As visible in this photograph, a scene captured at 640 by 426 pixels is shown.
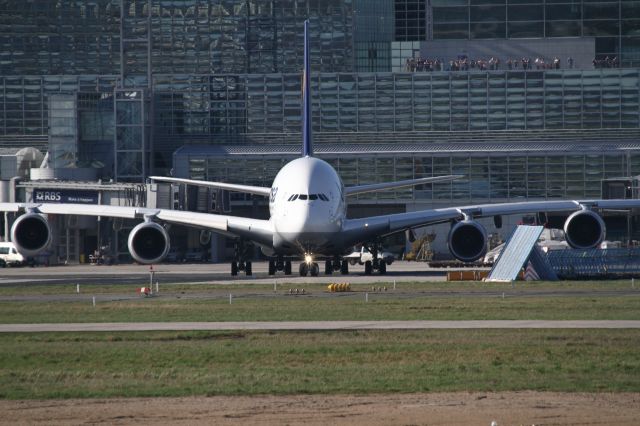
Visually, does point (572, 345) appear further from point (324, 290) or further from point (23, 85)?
point (23, 85)

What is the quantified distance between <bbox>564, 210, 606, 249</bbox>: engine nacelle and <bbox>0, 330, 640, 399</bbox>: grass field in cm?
2754

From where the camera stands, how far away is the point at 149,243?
5847 cm

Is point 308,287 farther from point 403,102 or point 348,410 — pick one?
point 403,102

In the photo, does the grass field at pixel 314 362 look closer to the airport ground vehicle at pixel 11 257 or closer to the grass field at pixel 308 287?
the grass field at pixel 308 287

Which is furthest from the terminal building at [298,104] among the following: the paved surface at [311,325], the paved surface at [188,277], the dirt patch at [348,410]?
the dirt patch at [348,410]

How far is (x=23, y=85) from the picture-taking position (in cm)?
10625


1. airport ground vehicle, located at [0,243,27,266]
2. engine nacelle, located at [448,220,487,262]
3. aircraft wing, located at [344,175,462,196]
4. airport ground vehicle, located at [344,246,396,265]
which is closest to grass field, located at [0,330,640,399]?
engine nacelle, located at [448,220,487,262]

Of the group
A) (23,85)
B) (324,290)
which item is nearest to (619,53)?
(23,85)

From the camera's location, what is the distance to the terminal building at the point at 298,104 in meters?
94.4

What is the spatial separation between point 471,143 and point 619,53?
2496cm

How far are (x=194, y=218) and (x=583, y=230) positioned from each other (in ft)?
53.7

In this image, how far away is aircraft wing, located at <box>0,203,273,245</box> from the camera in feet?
190

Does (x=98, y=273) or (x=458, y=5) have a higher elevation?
(x=458, y=5)

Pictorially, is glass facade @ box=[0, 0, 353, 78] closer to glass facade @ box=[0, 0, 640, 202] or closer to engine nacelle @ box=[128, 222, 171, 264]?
glass facade @ box=[0, 0, 640, 202]
